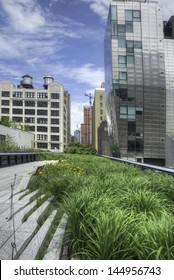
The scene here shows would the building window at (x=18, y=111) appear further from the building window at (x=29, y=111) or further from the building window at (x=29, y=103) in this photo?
the building window at (x=29, y=103)

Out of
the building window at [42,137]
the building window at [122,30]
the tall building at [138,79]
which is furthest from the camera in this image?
the building window at [42,137]

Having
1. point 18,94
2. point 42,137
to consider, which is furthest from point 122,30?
point 18,94

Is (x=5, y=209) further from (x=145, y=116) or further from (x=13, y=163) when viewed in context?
(x=145, y=116)

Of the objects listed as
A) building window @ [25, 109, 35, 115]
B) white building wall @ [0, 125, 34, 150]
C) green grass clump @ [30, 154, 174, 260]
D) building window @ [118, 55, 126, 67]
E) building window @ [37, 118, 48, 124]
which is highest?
building window @ [118, 55, 126, 67]

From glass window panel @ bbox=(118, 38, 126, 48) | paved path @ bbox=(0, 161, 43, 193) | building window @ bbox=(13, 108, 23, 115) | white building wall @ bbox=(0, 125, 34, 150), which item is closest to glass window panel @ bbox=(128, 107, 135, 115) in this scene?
glass window panel @ bbox=(118, 38, 126, 48)

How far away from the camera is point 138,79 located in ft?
217

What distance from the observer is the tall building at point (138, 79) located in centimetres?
6519

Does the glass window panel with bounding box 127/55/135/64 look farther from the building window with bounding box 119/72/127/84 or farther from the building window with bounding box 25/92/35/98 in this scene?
the building window with bounding box 25/92/35/98

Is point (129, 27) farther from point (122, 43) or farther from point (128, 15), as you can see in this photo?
point (122, 43)

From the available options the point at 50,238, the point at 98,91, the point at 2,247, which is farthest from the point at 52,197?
the point at 98,91

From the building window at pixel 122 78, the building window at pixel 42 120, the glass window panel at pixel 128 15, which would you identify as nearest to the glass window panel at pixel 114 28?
the glass window panel at pixel 128 15

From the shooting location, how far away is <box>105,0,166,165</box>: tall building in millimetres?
65188

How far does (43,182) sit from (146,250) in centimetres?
644

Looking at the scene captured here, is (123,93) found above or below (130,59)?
below
